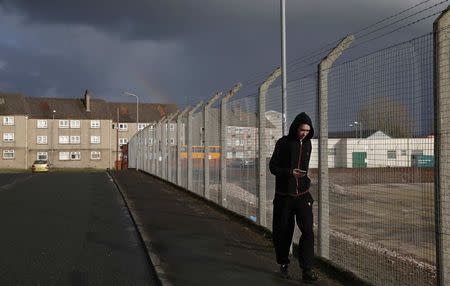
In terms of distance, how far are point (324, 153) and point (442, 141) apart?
2.28 m

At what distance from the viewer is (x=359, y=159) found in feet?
19.5

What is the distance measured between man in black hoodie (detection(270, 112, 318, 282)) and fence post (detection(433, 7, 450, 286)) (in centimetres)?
159

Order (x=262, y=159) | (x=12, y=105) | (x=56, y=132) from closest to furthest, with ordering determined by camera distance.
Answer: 1. (x=262, y=159)
2. (x=12, y=105)
3. (x=56, y=132)

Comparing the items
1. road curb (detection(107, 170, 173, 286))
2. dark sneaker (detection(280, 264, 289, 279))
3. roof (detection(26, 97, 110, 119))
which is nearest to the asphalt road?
road curb (detection(107, 170, 173, 286))

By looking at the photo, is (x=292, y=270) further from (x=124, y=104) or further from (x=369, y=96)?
(x=124, y=104)

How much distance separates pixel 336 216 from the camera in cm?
747

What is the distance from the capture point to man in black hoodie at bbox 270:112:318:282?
19.7 feet

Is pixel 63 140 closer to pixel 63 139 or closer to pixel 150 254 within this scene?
pixel 63 139

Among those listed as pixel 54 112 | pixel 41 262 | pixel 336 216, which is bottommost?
pixel 41 262

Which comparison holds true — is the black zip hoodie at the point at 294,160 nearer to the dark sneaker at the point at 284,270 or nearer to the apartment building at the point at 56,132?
the dark sneaker at the point at 284,270

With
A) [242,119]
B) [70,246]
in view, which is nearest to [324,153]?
[242,119]

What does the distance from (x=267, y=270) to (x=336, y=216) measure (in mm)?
1331

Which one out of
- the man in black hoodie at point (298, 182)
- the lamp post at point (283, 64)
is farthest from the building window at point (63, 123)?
the man in black hoodie at point (298, 182)

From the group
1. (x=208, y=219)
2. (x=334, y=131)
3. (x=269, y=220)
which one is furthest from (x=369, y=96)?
(x=208, y=219)
